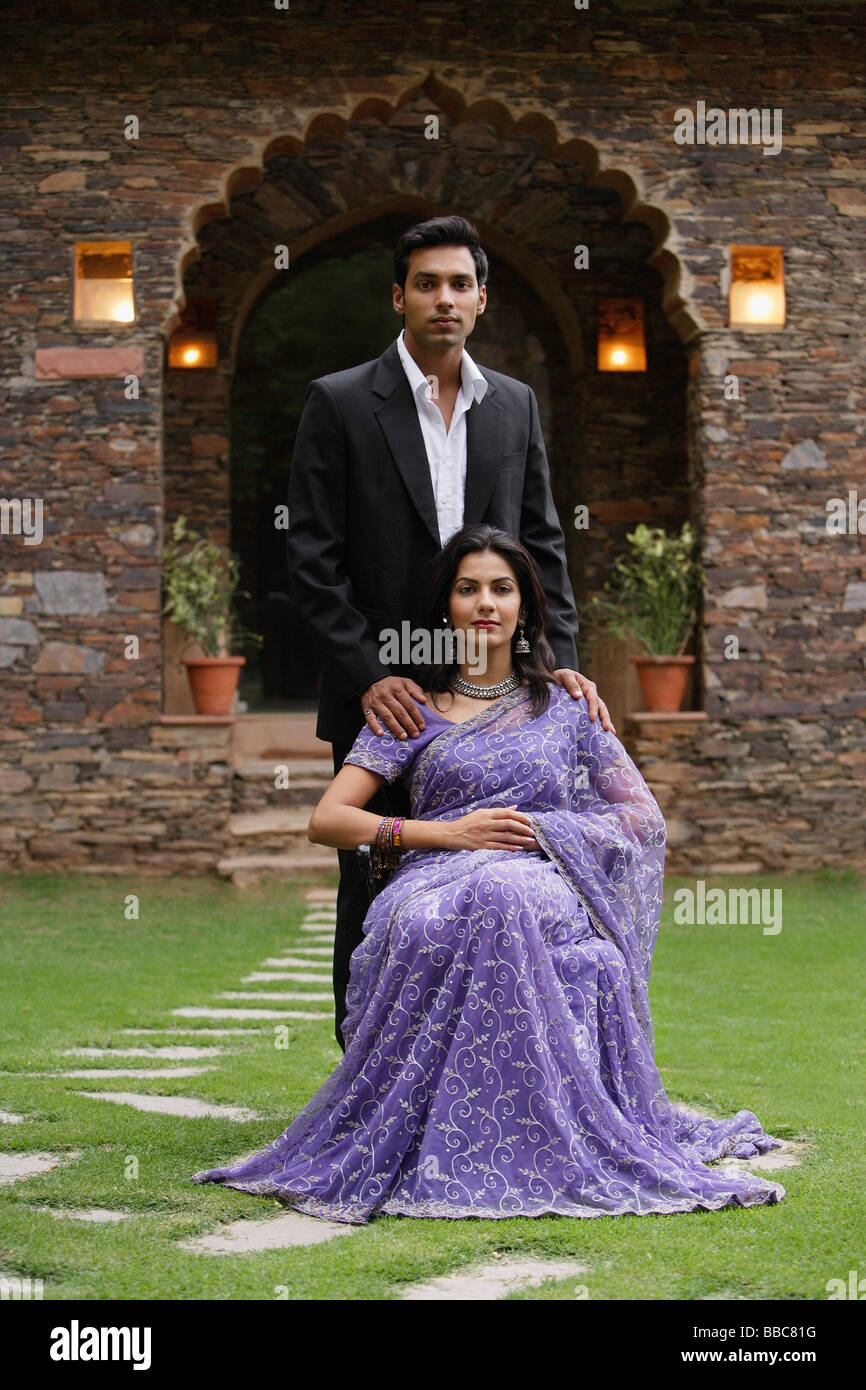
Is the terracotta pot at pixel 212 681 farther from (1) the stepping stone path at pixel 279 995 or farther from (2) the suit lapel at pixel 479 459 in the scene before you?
(2) the suit lapel at pixel 479 459

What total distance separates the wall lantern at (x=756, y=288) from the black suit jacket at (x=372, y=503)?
5.41 m

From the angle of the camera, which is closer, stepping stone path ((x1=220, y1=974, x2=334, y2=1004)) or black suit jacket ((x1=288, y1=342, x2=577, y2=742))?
black suit jacket ((x1=288, y1=342, x2=577, y2=742))

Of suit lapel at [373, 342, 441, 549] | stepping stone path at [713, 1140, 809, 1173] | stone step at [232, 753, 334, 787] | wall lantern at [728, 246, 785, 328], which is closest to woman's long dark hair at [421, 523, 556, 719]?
suit lapel at [373, 342, 441, 549]

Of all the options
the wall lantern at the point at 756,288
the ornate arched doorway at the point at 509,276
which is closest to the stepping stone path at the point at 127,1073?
the wall lantern at the point at 756,288

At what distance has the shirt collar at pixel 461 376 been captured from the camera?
3.31 m

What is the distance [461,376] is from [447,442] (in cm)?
15

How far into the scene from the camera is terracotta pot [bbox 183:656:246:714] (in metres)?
8.30

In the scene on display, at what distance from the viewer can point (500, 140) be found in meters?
8.45

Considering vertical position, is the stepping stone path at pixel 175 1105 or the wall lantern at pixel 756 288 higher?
the wall lantern at pixel 756 288

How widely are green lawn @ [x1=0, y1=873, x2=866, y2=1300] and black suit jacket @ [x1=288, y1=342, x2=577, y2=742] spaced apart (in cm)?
106

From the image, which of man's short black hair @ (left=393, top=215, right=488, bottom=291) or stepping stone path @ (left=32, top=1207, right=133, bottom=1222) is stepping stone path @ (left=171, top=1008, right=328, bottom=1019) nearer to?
stepping stone path @ (left=32, top=1207, right=133, bottom=1222)

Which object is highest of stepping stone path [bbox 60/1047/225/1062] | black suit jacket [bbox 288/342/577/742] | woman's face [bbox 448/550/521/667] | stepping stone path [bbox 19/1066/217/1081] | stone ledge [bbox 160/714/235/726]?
black suit jacket [bbox 288/342/577/742]
